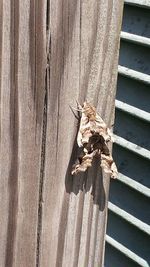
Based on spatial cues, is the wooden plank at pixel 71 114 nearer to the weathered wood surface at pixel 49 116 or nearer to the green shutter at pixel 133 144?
the weathered wood surface at pixel 49 116

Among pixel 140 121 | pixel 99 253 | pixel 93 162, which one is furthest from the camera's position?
pixel 140 121

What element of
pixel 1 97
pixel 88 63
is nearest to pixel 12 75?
pixel 1 97

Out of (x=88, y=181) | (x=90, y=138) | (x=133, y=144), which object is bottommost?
(x=133, y=144)

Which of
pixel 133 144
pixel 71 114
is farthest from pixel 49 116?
pixel 133 144

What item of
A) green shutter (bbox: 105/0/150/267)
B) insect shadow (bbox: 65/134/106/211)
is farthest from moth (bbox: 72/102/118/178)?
green shutter (bbox: 105/0/150/267)

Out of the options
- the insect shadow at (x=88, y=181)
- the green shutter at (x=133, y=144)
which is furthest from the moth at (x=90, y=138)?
the green shutter at (x=133, y=144)

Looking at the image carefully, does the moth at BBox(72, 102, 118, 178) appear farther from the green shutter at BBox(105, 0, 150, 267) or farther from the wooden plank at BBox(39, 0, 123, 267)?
the green shutter at BBox(105, 0, 150, 267)

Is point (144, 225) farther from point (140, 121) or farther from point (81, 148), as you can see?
point (81, 148)

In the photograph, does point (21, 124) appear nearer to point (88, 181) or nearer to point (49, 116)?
point (49, 116)
